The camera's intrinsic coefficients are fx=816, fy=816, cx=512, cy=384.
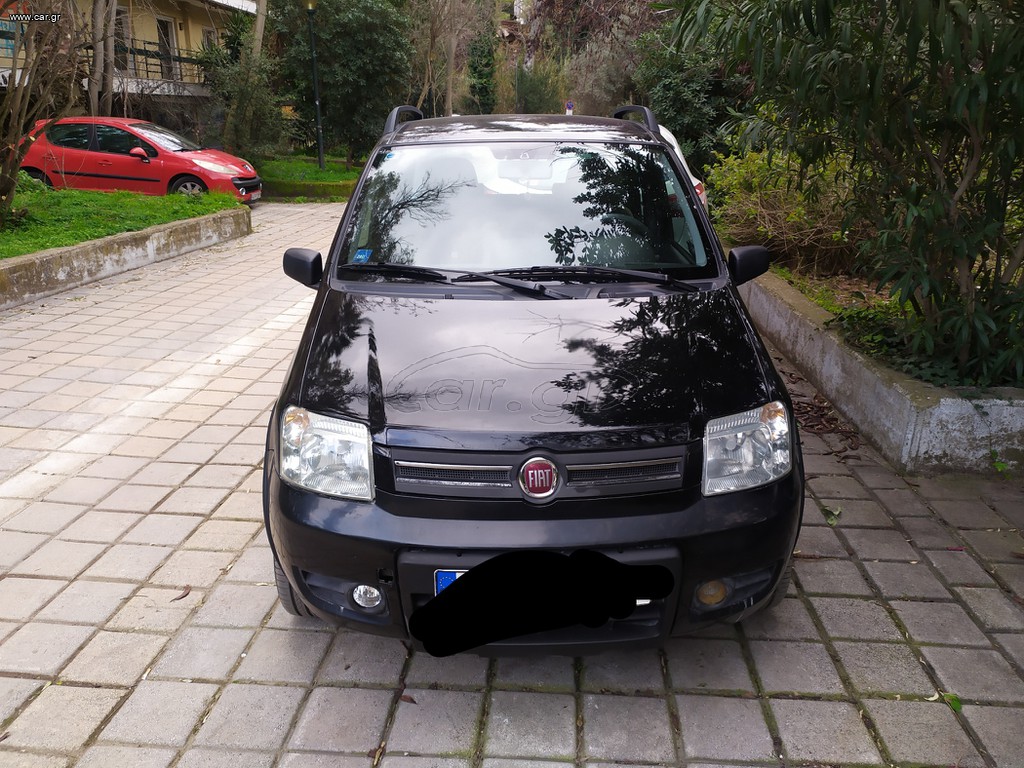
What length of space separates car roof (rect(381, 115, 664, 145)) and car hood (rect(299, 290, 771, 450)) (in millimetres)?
1253

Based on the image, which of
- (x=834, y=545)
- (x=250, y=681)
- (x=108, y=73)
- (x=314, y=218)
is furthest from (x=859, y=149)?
(x=108, y=73)

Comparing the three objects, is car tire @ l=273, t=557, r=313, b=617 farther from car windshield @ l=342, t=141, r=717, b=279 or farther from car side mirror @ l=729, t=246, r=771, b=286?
car side mirror @ l=729, t=246, r=771, b=286

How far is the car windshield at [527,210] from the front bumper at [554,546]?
1272 mm

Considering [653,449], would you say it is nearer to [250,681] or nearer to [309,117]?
[250,681]

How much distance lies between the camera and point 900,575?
3.50 meters

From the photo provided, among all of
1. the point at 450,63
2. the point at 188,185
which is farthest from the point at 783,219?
the point at 450,63

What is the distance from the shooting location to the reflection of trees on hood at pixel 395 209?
358cm

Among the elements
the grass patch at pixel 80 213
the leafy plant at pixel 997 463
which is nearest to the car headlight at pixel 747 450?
the leafy plant at pixel 997 463

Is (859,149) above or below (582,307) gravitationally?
above

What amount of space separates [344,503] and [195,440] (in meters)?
2.72

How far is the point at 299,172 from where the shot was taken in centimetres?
1978

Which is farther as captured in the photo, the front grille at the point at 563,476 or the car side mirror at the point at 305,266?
the car side mirror at the point at 305,266

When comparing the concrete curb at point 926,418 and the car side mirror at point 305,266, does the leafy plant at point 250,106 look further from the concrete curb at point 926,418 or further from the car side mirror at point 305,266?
the concrete curb at point 926,418

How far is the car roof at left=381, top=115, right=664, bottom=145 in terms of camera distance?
13.4ft
